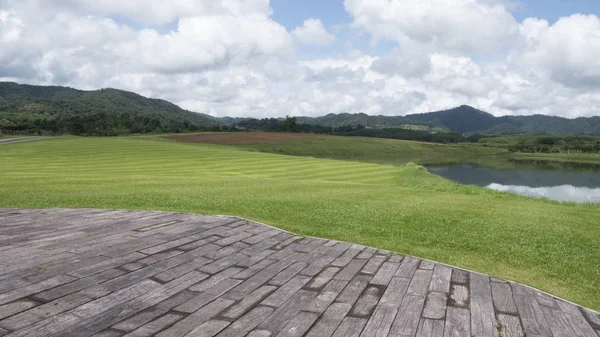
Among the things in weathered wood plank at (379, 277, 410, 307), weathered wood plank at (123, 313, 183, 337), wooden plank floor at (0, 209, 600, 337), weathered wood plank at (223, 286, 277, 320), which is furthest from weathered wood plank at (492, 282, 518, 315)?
weathered wood plank at (123, 313, 183, 337)

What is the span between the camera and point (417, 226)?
11562mm

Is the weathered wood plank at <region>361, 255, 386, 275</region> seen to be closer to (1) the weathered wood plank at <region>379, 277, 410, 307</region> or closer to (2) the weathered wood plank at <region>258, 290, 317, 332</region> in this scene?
(1) the weathered wood plank at <region>379, 277, 410, 307</region>

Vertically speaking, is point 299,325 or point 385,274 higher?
point 299,325

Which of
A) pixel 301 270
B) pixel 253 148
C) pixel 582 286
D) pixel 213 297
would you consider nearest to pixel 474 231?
pixel 582 286

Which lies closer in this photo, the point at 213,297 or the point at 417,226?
the point at 213,297

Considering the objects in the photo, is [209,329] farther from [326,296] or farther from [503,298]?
[503,298]

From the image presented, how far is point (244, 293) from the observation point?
5605 mm

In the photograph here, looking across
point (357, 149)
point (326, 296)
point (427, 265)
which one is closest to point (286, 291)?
point (326, 296)

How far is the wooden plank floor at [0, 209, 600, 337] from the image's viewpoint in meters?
4.62

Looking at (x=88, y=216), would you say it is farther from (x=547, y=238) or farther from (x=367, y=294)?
(x=547, y=238)

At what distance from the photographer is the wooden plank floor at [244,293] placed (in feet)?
15.1

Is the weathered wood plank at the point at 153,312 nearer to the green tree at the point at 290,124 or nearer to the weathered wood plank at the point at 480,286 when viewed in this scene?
the weathered wood plank at the point at 480,286

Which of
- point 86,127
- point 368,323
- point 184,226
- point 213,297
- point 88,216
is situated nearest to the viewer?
Answer: point 368,323

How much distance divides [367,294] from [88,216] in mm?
7931
